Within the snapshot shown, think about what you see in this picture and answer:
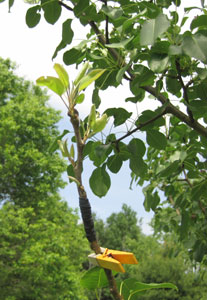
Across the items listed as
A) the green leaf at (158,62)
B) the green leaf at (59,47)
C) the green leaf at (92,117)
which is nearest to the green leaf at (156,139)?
the green leaf at (158,62)

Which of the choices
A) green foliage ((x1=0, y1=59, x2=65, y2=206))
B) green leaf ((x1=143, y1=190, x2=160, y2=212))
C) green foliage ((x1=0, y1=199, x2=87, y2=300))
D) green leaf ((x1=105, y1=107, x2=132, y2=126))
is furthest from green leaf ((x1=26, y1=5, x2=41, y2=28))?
green foliage ((x1=0, y1=59, x2=65, y2=206))

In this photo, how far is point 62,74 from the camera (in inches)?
23.4

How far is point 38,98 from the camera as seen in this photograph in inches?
597

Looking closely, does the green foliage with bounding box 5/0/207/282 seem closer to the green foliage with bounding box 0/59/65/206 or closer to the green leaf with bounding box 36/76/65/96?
the green leaf with bounding box 36/76/65/96

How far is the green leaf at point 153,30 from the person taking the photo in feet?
2.82

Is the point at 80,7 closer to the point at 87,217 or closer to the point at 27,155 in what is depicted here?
the point at 87,217

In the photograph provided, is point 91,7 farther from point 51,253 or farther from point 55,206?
point 55,206

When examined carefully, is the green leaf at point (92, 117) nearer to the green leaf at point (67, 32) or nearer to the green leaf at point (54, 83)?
the green leaf at point (54, 83)

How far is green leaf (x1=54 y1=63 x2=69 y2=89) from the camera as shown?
1.93 feet

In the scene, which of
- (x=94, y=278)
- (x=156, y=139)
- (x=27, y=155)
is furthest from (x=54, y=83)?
(x=27, y=155)

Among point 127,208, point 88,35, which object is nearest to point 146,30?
point 88,35

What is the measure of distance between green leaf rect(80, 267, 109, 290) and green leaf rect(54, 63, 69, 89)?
314 millimetres

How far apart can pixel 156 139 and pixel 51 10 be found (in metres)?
0.54

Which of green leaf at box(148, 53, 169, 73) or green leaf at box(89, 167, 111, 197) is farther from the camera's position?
green leaf at box(89, 167, 111, 197)
